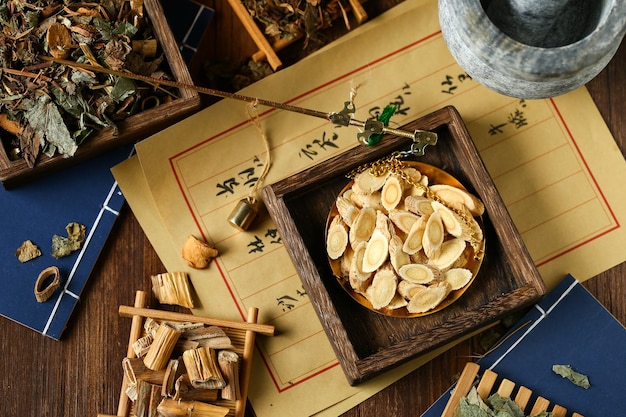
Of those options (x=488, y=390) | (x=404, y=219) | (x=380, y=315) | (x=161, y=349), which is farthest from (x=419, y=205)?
(x=161, y=349)

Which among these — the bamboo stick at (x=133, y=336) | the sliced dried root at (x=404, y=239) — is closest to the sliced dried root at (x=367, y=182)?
the sliced dried root at (x=404, y=239)

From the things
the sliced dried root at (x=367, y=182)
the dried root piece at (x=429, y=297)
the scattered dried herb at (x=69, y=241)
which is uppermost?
the scattered dried herb at (x=69, y=241)

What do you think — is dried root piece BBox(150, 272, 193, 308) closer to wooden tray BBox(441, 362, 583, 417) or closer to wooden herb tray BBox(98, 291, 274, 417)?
wooden herb tray BBox(98, 291, 274, 417)

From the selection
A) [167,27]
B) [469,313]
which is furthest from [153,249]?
[469,313]

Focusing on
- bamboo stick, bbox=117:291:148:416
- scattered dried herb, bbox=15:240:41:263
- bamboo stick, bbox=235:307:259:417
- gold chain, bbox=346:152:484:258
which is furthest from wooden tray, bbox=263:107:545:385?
scattered dried herb, bbox=15:240:41:263

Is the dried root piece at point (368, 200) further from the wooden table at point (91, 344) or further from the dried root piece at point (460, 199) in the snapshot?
the wooden table at point (91, 344)

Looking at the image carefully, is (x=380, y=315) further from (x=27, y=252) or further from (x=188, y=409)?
(x=27, y=252)

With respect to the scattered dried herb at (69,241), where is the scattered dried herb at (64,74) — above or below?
above
